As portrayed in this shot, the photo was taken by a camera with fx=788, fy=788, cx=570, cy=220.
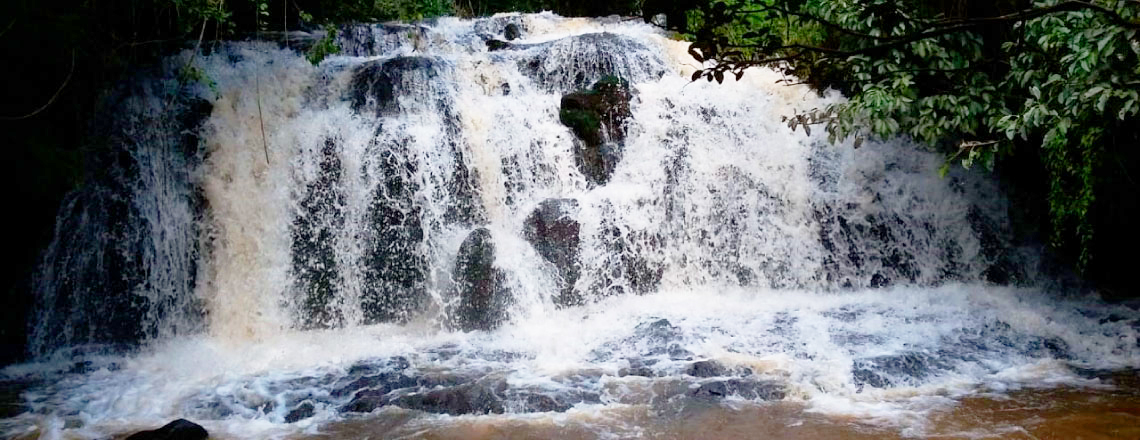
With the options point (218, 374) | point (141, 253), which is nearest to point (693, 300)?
point (218, 374)

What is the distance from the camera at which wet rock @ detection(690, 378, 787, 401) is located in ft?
17.0

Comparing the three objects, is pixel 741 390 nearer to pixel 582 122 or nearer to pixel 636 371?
pixel 636 371

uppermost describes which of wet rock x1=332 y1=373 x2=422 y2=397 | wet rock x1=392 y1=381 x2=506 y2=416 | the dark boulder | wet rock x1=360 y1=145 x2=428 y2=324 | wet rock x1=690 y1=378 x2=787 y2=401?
the dark boulder

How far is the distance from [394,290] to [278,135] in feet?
6.56

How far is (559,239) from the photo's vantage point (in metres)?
7.43

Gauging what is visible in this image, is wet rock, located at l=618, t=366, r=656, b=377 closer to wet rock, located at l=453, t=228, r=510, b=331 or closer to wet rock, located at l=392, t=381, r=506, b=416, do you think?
wet rock, located at l=392, t=381, r=506, b=416

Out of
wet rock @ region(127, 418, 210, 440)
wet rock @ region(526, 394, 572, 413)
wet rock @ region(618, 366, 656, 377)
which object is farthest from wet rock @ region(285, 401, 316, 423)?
wet rock @ region(618, 366, 656, 377)

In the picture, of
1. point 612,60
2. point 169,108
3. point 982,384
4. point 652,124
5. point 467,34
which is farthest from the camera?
point 467,34

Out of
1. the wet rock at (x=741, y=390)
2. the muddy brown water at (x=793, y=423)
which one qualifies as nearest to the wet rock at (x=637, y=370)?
the wet rock at (x=741, y=390)

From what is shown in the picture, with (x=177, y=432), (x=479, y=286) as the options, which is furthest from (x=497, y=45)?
(x=177, y=432)

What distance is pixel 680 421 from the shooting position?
15.9 feet

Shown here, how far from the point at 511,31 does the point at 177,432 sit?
770 cm

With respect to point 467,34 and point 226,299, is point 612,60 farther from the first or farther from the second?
point 226,299

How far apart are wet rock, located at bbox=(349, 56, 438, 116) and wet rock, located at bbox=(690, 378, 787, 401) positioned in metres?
4.44
